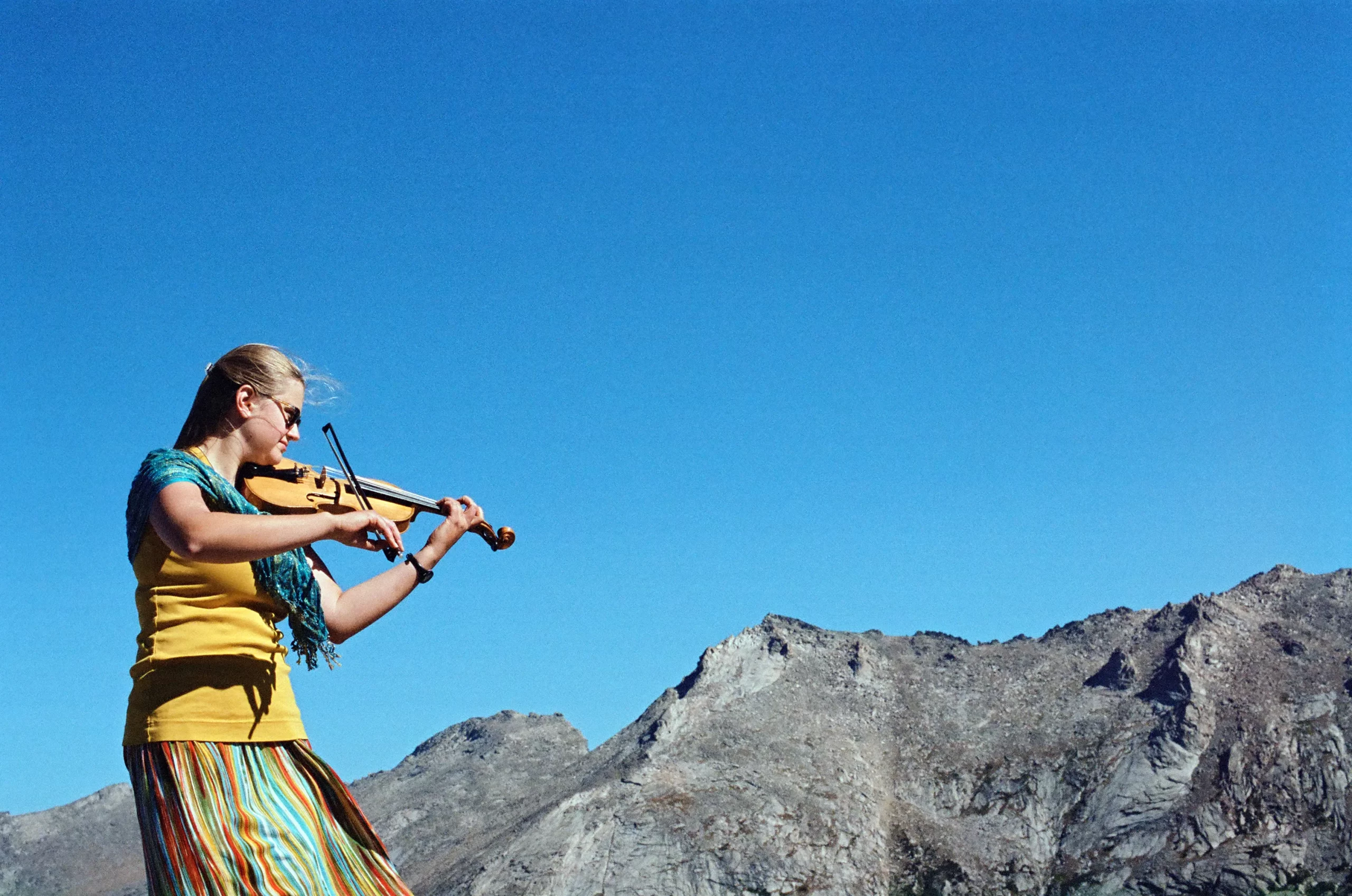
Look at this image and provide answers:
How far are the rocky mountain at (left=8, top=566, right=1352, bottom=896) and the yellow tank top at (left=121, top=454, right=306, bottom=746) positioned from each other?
7383 cm

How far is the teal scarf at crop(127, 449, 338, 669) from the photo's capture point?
3590mm

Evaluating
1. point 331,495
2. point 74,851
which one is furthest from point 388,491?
point 74,851

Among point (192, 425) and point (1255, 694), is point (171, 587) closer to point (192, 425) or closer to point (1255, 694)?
point (192, 425)

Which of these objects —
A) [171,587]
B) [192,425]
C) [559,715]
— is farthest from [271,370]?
[559,715]

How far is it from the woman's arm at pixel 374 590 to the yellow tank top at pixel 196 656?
34 centimetres

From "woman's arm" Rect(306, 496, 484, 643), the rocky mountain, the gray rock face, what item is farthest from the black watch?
the gray rock face

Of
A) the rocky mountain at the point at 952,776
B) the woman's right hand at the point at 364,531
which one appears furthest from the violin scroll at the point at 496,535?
the rocky mountain at the point at 952,776

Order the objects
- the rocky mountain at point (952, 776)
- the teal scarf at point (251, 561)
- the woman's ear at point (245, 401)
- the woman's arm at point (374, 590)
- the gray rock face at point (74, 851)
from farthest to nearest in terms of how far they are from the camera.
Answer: the gray rock face at point (74, 851) < the rocky mountain at point (952, 776) < the woman's arm at point (374, 590) < the woman's ear at point (245, 401) < the teal scarf at point (251, 561)

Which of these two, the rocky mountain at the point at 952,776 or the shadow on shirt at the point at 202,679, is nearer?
the shadow on shirt at the point at 202,679

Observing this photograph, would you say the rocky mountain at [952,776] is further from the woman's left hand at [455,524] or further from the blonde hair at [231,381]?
the blonde hair at [231,381]

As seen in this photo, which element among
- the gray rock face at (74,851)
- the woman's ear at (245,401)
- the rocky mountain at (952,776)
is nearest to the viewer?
the woman's ear at (245,401)

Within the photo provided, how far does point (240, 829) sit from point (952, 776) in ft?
296

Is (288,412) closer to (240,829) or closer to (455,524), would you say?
(455,524)

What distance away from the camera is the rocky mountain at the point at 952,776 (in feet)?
250
